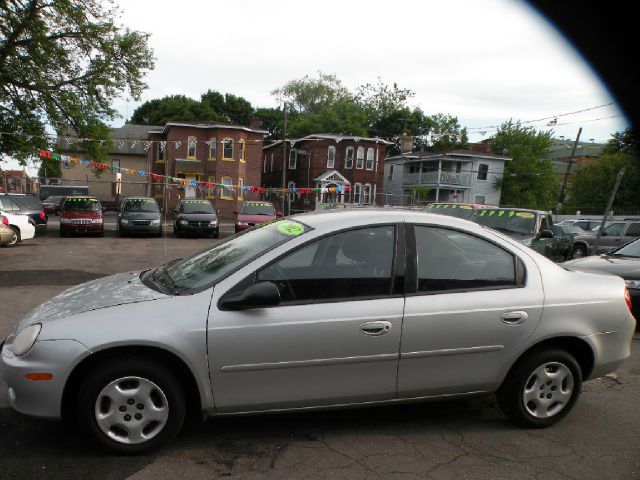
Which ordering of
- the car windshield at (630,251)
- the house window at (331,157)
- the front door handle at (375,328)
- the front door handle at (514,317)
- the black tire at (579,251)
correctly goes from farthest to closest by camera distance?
the house window at (331,157), the black tire at (579,251), the car windshield at (630,251), the front door handle at (514,317), the front door handle at (375,328)

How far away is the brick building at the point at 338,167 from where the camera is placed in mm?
43062

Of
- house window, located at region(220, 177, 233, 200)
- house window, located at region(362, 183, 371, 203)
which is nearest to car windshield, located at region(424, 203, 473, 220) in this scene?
house window, located at region(220, 177, 233, 200)

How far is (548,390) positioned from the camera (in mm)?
3705

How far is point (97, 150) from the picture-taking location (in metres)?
23.4

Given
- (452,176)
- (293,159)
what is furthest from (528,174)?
(293,159)

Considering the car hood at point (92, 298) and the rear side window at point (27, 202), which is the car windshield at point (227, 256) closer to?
the car hood at point (92, 298)

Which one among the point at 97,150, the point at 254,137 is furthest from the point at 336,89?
the point at 97,150

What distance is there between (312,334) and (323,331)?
7 cm

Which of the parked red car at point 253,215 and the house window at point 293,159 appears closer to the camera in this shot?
the parked red car at point 253,215

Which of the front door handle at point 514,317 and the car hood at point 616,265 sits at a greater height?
the front door handle at point 514,317

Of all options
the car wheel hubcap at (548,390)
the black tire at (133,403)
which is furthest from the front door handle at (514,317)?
the black tire at (133,403)

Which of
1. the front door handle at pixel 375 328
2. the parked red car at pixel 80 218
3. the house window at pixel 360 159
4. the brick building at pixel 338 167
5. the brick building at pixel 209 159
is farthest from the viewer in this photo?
the house window at pixel 360 159

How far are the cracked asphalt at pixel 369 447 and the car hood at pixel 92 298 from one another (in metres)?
0.83

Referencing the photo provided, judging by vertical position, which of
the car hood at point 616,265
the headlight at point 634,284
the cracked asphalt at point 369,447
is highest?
the car hood at point 616,265
